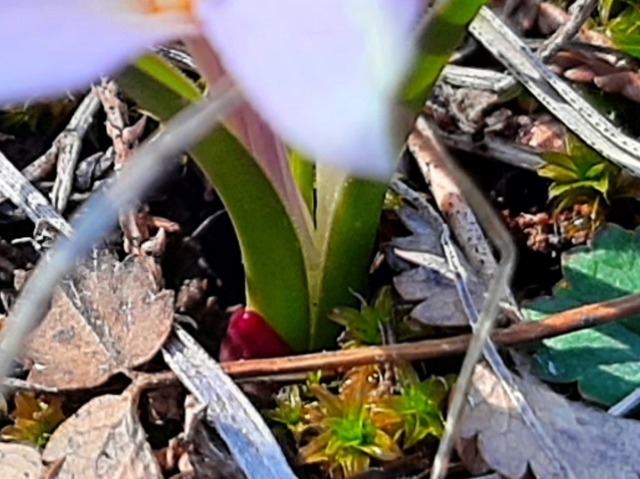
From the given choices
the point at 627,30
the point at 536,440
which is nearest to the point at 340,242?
the point at 536,440

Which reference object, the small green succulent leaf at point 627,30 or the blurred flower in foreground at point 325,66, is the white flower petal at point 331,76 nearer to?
the blurred flower in foreground at point 325,66

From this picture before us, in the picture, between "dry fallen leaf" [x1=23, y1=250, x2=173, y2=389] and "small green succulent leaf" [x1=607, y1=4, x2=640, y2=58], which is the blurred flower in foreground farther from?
"small green succulent leaf" [x1=607, y1=4, x2=640, y2=58]

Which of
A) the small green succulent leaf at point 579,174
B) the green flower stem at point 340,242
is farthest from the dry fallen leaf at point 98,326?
the small green succulent leaf at point 579,174

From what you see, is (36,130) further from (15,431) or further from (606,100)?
(606,100)

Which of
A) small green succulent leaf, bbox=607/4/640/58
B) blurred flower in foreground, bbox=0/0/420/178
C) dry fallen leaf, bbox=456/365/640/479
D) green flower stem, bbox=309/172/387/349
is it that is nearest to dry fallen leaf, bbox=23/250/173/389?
green flower stem, bbox=309/172/387/349


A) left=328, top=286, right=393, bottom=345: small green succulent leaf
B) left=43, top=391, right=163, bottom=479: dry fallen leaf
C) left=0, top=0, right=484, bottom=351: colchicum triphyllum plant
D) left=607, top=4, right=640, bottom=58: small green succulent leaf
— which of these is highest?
left=0, top=0, right=484, bottom=351: colchicum triphyllum plant

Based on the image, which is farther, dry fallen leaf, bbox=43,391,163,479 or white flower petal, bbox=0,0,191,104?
dry fallen leaf, bbox=43,391,163,479

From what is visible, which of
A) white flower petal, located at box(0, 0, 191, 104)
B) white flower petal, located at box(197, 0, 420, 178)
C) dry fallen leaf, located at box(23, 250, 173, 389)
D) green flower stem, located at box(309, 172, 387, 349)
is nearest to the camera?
white flower petal, located at box(197, 0, 420, 178)

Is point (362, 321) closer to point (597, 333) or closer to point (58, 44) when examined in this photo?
point (597, 333)
